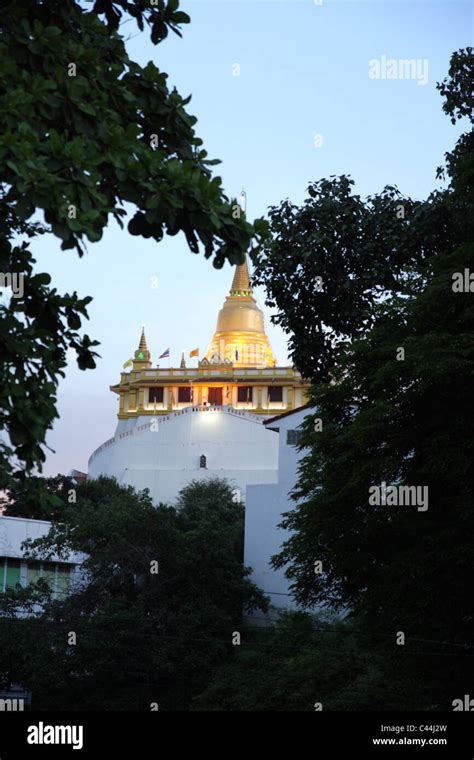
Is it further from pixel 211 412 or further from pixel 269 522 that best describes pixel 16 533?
pixel 211 412

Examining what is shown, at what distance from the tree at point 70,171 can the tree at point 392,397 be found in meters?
13.1

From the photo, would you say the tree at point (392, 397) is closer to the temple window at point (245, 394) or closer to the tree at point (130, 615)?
the tree at point (130, 615)

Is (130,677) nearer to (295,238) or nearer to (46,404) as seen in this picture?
(295,238)

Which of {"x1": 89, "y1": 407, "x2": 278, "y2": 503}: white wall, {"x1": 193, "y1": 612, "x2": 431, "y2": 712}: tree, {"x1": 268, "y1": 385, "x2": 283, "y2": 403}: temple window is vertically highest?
{"x1": 268, "y1": 385, "x2": 283, "y2": 403}: temple window

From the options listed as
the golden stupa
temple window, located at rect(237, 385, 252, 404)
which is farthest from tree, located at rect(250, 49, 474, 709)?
the golden stupa

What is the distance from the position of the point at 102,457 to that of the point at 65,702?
52.6m

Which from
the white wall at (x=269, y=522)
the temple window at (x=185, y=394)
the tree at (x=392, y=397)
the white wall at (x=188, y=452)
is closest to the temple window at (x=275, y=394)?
the temple window at (x=185, y=394)

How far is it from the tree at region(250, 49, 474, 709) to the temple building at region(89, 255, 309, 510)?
126 ft

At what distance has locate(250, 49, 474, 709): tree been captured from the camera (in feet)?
75.8

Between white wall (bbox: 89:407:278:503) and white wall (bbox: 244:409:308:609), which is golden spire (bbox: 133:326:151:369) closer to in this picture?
white wall (bbox: 89:407:278:503)

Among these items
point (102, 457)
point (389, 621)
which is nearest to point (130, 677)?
point (389, 621)

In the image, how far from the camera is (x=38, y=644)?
142 ft

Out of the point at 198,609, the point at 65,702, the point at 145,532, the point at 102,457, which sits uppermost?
the point at 102,457

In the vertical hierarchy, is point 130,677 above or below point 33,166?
below
